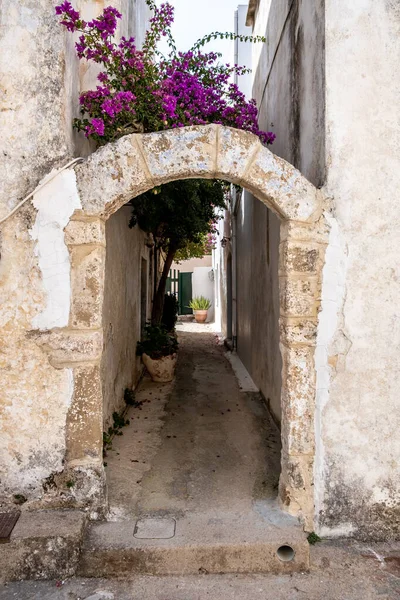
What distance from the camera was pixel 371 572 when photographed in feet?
8.89

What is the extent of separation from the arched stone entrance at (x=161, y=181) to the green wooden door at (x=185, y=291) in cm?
1739

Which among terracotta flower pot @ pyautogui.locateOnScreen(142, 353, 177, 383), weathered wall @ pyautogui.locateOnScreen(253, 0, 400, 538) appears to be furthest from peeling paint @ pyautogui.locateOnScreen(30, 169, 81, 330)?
terracotta flower pot @ pyautogui.locateOnScreen(142, 353, 177, 383)

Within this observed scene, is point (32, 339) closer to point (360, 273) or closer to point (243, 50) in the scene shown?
point (360, 273)

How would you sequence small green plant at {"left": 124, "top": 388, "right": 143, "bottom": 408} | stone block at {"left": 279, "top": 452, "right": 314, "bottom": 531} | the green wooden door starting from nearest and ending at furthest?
stone block at {"left": 279, "top": 452, "right": 314, "bottom": 531} → small green plant at {"left": 124, "top": 388, "right": 143, "bottom": 408} → the green wooden door

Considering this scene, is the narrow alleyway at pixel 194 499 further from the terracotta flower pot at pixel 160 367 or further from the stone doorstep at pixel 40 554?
the terracotta flower pot at pixel 160 367

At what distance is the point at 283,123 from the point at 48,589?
446 centimetres

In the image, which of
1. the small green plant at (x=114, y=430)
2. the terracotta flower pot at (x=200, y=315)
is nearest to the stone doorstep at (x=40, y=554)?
the small green plant at (x=114, y=430)

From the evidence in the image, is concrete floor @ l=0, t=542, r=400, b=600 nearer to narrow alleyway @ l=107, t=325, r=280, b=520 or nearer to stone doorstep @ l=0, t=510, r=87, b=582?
stone doorstep @ l=0, t=510, r=87, b=582

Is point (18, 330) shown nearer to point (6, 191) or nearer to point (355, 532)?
point (6, 191)

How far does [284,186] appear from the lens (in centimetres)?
304

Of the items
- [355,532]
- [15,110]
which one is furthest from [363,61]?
[355,532]

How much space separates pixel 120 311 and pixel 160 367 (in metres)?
1.92

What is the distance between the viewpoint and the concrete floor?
8.22ft

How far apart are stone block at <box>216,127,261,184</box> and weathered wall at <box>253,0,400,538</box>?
53 cm
